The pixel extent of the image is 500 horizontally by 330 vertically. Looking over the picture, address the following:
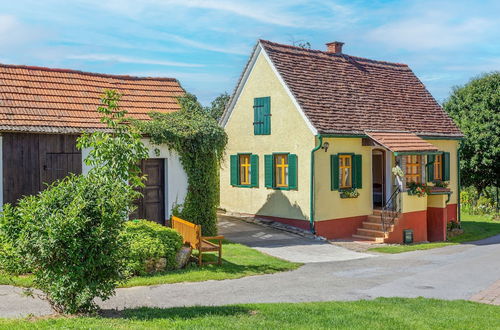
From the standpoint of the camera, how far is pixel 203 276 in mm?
13086

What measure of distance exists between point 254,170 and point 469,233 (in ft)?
34.5

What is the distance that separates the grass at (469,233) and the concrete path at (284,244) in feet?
5.80

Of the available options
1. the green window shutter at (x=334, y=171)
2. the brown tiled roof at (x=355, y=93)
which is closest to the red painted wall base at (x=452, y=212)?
the brown tiled roof at (x=355, y=93)

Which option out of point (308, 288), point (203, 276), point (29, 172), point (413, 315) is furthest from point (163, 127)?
point (413, 315)

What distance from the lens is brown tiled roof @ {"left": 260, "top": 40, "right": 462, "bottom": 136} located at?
2197cm

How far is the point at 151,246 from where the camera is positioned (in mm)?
13055

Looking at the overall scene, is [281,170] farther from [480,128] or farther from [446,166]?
[480,128]

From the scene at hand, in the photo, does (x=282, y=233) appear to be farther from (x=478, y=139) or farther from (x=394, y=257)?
(x=478, y=139)

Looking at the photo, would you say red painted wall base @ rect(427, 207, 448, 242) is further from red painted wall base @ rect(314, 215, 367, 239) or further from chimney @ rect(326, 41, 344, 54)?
chimney @ rect(326, 41, 344, 54)

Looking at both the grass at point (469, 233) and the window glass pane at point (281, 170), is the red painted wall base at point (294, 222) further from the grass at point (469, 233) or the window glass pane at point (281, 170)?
the grass at point (469, 233)

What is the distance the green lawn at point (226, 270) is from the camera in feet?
40.0

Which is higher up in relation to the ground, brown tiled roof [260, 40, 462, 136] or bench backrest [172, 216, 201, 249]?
brown tiled roof [260, 40, 462, 136]

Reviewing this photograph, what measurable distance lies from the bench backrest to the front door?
1075 centimetres

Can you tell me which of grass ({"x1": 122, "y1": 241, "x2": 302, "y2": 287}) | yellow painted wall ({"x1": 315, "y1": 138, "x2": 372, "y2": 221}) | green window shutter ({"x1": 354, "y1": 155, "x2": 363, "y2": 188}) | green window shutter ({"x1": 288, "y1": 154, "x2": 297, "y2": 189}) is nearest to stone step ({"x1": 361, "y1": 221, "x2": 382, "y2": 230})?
yellow painted wall ({"x1": 315, "y1": 138, "x2": 372, "y2": 221})
